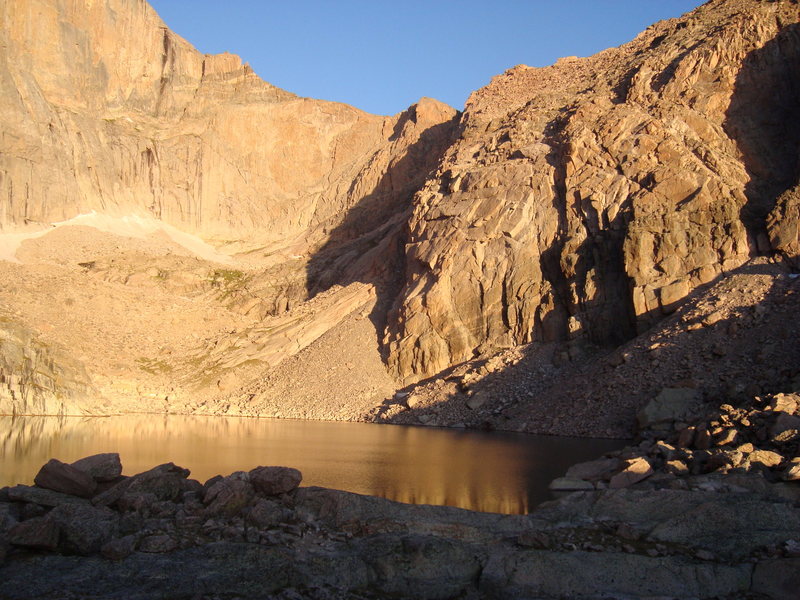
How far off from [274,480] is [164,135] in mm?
77712

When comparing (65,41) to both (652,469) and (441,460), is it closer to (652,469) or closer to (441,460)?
(441,460)

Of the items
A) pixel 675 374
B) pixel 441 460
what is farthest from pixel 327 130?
pixel 441 460

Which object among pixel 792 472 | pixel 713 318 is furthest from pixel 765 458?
pixel 713 318

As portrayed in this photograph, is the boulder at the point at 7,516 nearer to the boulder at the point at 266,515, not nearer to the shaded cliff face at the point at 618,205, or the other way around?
the boulder at the point at 266,515

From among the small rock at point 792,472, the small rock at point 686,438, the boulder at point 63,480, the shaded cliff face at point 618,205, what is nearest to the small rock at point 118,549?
the boulder at point 63,480

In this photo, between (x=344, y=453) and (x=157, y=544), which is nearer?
(x=157, y=544)

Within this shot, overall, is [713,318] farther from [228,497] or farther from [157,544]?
[157,544]

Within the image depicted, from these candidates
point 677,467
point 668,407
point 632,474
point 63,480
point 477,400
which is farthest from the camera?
A: point 477,400

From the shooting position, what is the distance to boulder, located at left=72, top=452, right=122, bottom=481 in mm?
15133

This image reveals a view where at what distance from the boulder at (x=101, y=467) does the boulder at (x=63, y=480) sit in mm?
591

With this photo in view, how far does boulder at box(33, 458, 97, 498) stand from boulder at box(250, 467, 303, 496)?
10.7 ft

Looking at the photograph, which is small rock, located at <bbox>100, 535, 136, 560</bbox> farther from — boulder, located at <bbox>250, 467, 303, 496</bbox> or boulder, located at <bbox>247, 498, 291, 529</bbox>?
boulder, located at <bbox>250, 467, 303, 496</bbox>

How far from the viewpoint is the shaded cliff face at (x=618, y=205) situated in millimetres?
44281

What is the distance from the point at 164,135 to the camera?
278 ft
